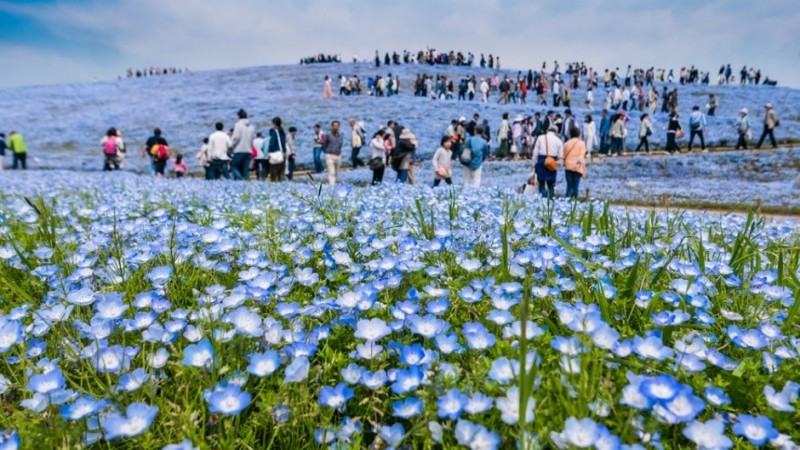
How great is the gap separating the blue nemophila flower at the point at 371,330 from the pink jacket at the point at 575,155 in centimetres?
892

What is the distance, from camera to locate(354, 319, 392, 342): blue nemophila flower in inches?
63.2

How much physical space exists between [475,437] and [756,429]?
679 mm

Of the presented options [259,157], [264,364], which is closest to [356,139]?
[259,157]

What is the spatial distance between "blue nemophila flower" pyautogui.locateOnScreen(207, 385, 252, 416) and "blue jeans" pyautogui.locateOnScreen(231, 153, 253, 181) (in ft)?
40.6

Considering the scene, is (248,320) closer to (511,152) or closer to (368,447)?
(368,447)

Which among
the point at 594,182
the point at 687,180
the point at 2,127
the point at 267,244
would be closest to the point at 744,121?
the point at 687,180

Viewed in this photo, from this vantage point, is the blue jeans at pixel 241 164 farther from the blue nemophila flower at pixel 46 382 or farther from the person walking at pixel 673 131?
the person walking at pixel 673 131

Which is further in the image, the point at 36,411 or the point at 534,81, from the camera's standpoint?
the point at 534,81

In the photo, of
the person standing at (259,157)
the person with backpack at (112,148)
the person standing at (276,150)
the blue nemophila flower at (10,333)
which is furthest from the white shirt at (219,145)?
the blue nemophila flower at (10,333)

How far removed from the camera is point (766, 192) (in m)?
14.2

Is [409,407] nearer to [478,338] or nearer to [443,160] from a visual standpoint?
[478,338]

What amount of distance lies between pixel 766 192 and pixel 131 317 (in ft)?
53.7

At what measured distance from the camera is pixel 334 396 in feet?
4.63

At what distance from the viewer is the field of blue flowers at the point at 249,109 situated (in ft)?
87.2
